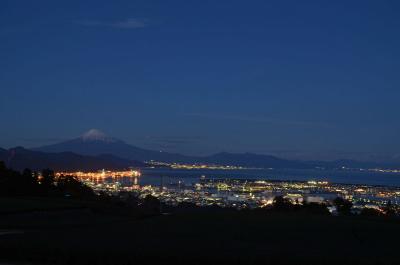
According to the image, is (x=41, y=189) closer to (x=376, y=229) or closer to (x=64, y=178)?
(x=64, y=178)

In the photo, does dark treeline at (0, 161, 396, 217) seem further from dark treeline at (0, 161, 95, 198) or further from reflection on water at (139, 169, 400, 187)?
reflection on water at (139, 169, 400, 187)

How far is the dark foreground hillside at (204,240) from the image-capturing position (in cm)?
1002

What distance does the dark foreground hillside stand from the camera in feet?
32.9

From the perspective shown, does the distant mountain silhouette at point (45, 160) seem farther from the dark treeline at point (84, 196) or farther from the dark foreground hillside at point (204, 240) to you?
the dark foreground hillside at point (204, 240)

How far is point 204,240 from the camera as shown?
11977 mm

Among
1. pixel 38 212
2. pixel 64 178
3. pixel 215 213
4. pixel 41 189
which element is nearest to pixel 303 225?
pixel 215 213

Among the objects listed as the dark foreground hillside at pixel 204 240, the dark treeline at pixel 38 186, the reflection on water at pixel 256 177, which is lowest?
the reflection on water at pixel 256 177

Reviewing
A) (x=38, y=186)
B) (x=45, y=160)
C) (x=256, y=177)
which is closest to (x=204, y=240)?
(x=38, y=186)

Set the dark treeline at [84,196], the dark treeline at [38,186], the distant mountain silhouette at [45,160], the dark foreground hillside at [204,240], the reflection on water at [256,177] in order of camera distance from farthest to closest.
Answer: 1. the reflection on water at [256,177]
2. the distant mountain silhouette at [45,160]
3. the dark treeline at [38,186]
4. the dark treeline at [84,196]
5. the dark foreground hillside at [204,240]

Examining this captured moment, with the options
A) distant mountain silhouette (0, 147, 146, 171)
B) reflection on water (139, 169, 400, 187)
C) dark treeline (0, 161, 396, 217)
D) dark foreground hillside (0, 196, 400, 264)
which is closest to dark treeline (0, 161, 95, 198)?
dark treeline (0, 161, 396, 217)

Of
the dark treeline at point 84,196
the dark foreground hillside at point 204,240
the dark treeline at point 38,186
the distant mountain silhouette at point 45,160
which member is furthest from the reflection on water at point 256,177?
the dark foreground hillside at point 204,240

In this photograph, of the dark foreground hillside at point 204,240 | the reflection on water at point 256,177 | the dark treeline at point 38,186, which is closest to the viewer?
the dark foreground hillside at point 204,240

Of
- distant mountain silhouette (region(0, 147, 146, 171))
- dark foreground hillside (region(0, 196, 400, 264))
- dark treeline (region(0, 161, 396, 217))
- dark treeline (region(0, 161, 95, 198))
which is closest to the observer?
dark foreground hillside (region(0, 196, 400, 264))

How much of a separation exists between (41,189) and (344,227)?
18.5 metres
